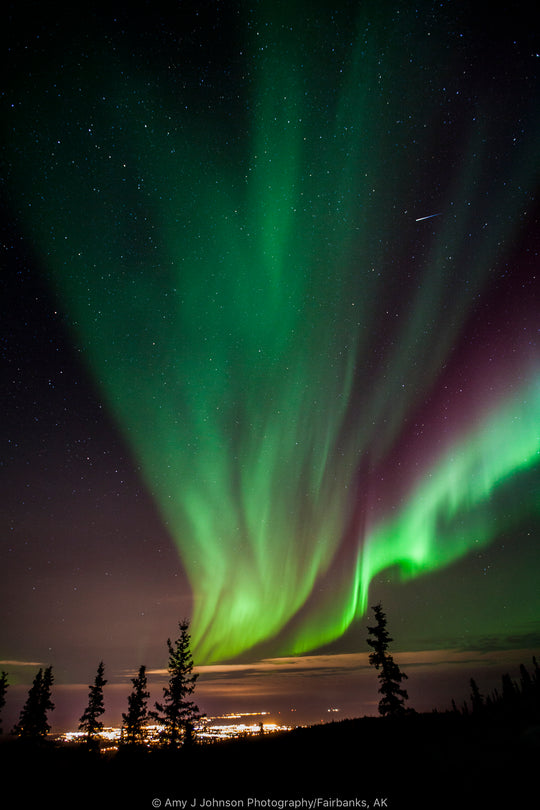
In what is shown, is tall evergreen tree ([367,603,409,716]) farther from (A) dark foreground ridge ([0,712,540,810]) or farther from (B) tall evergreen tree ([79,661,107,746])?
(B) tall evergreen tree ([79,661,107,746])

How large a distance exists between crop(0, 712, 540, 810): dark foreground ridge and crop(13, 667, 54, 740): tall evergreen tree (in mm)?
24617

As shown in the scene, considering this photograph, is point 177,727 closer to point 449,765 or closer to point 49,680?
point 49,680

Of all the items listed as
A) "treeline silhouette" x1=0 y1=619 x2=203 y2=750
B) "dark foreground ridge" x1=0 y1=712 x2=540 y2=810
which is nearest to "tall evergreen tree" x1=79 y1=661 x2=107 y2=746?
"treeline silhouette" x1=0 y1=619 x2=203 y2=750

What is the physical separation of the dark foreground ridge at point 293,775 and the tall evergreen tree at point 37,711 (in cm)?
2462

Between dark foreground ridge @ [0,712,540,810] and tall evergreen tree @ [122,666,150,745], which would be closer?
dark foreground ridge @ [0,712,540,810]

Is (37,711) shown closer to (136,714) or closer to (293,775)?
(136,714)

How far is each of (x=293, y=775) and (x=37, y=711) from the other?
37.6 metres

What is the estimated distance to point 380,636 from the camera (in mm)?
41438

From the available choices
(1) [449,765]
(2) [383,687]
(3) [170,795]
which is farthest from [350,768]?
(2) [383,687]

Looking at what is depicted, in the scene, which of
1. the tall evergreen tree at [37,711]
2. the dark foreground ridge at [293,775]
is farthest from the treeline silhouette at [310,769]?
the tall evergreen tree at [37,711]

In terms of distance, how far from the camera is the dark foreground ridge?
59.6ft

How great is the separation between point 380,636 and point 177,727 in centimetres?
2157

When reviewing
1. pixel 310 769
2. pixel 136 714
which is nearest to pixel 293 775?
pixel 310 769

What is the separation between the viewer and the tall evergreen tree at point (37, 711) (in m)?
43.7
